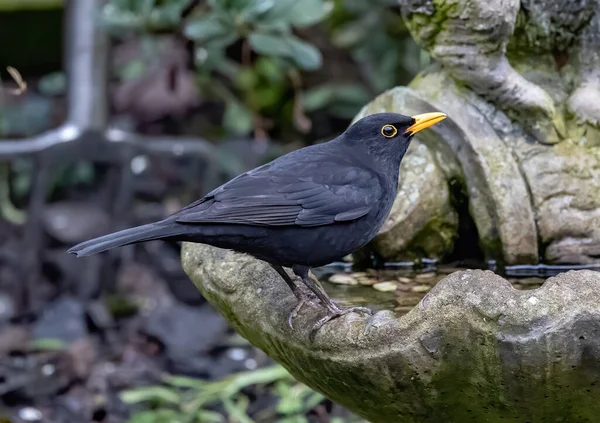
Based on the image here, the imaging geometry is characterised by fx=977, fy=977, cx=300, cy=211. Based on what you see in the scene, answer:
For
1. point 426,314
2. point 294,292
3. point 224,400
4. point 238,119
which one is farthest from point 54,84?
point 426,314

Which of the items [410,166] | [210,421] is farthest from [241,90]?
[410,166]

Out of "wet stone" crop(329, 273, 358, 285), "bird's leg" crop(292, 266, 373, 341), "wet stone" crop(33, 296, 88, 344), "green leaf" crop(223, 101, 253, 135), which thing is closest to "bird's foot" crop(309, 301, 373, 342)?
"bird's leg" crop(292, 266, 373, 341)

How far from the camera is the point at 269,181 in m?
2.93

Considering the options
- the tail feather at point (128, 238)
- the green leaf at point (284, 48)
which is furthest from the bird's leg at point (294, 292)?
the green leaf at point (284, 48)

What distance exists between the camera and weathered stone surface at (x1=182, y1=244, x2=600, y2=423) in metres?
2.16

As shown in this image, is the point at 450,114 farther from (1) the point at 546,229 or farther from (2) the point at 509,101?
(1) the point at 546,229

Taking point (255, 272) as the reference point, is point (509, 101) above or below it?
above

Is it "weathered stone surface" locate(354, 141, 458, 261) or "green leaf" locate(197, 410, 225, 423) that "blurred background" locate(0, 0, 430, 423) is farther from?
"weathered stone surface" locate(354, 141, 458, 261)

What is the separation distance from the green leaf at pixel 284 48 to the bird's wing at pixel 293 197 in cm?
177

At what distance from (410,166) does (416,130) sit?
25cm

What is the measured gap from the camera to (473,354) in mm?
2223

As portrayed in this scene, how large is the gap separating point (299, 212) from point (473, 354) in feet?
2.75

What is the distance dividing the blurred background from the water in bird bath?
1072 mm

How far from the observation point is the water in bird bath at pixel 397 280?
2863 millimetres
